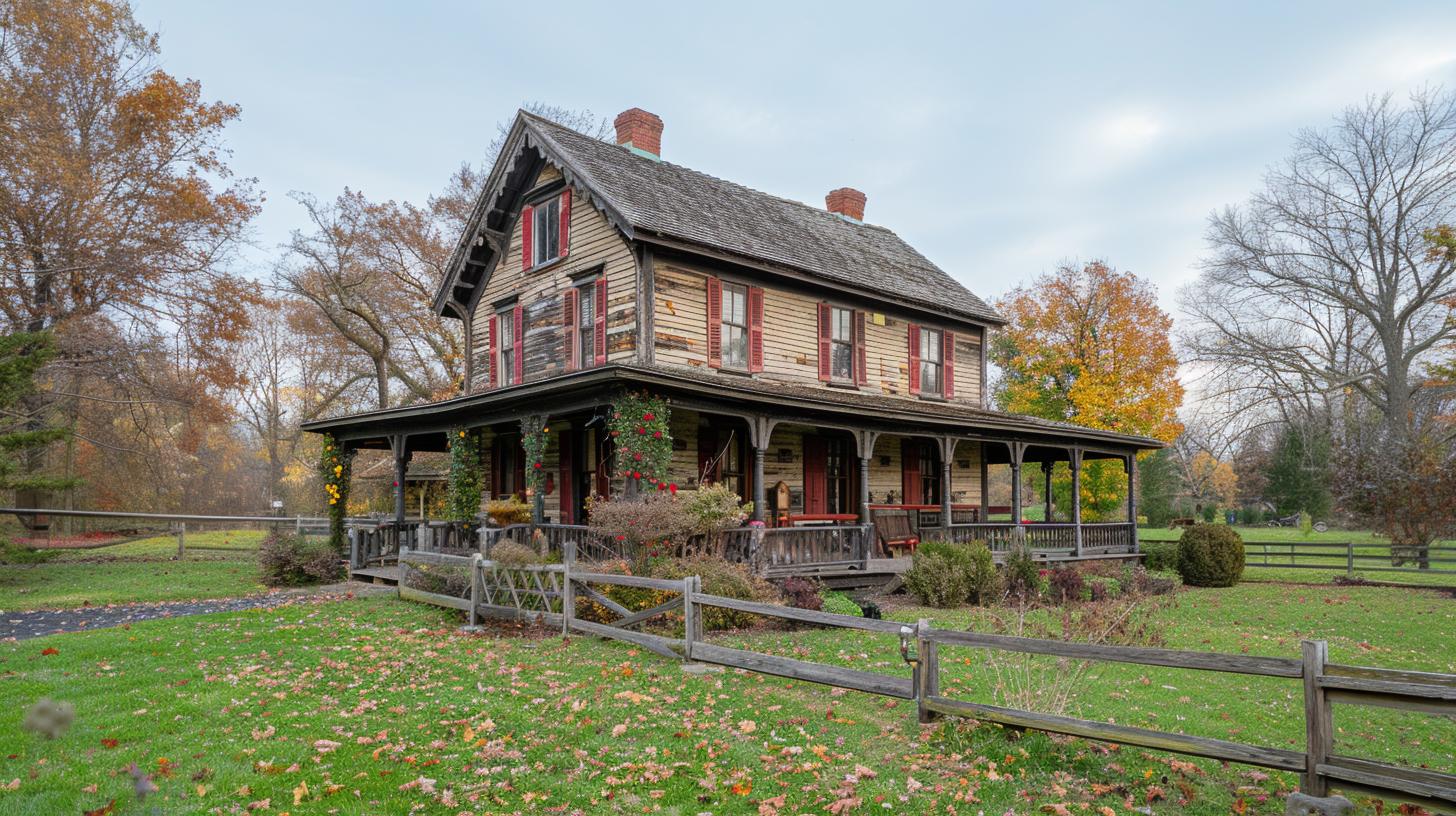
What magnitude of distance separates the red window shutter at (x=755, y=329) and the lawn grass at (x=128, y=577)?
11.4 meters

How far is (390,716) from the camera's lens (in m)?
7.68

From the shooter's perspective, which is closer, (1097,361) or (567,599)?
(567,599)

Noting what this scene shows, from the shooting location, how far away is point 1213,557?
74.3 feet

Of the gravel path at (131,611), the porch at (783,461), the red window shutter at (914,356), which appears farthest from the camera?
the red window shutter at (914,356)

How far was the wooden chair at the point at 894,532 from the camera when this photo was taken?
19.3 m

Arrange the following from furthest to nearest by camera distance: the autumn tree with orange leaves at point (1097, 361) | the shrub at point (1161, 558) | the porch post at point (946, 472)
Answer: the autumn tree with orange leaves at point (1097, 361) < the shrub at point (1161, 558) < the porch post at point (946, 472)

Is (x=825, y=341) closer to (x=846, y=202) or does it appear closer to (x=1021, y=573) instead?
(x=1021, y=573)

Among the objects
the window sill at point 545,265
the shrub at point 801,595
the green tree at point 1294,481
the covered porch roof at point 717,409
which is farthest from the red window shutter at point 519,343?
the green tree at point 1294,481

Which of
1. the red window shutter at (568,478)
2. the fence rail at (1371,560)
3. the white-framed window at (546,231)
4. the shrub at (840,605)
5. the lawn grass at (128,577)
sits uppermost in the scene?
the white-framed window at (546,231)

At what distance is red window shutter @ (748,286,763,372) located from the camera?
61.0 feet

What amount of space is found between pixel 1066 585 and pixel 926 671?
10737 millimetres

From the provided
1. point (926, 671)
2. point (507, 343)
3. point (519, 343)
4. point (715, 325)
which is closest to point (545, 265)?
point (519, 343)

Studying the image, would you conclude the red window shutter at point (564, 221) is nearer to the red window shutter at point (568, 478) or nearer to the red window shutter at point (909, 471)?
the red window shutter at point (568, 478)

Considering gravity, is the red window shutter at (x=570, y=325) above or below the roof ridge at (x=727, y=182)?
below
